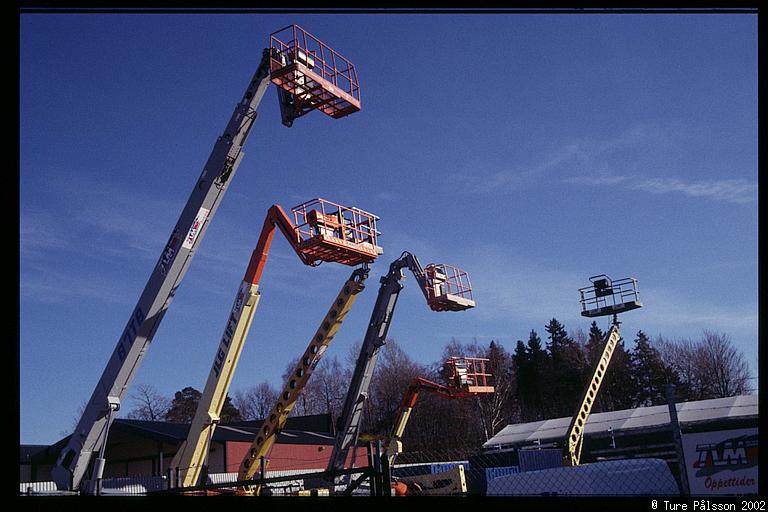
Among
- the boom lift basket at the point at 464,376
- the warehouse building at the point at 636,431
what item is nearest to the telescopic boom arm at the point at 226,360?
the boom lift basket at the point at 464,376

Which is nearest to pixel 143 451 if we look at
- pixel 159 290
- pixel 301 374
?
pixel 301 374

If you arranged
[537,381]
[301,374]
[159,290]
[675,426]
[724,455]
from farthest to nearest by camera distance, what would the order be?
[537,381] → [301,374] → [159,290] → [724,455] → [675,426]

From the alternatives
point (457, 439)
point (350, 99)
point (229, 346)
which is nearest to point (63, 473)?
point (229, 346)

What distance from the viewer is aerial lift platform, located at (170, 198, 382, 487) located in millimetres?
16078

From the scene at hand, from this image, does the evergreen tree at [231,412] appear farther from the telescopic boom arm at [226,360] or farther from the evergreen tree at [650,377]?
the telescopic boom arm at [226,360]

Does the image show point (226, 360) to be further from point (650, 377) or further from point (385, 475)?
point (650, 377)

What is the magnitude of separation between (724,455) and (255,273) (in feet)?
39.8

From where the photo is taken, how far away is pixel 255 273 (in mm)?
17266

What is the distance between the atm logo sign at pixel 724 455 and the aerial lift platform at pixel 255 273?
34.0ft

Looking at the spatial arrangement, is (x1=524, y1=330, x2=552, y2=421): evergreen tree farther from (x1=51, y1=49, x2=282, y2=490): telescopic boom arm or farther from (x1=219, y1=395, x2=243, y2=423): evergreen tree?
(x1=51, y1=49, x2=282, y2=490): telescopic boom arm

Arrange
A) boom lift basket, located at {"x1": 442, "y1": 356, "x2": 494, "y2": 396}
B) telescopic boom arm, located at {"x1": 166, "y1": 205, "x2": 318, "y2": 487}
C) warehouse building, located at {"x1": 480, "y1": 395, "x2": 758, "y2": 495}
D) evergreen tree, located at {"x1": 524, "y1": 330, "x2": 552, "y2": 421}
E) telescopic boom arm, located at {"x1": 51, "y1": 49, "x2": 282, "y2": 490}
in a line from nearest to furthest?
telescopic boom arm, located at {"x1": 51, "y1": 49, "x2": 282, "y2": 490} < telescopic boom arm, located at {"x1": 166, "y1": 205, "x2": 318, "y2": 487} < boom lift basket, located at {"x1": 442, "y1": 356, "x2": 494, "y2": 396} < warehouse building, located at {"x1": 480, "y1": 395, "x2": 758, "y2": 495} < evergreen tree, located at {"x1": 524, "y1": 330, "x2": 552, "y2": 421}

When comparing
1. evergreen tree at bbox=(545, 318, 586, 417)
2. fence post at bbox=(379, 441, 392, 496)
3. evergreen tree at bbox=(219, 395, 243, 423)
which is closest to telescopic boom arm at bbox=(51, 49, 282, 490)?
fence post at bbox=(379, 441, 392, 496)

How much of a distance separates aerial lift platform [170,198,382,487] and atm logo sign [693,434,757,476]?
10362mm
